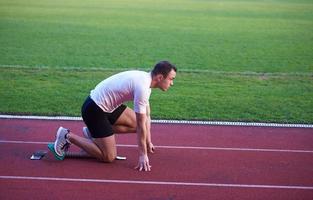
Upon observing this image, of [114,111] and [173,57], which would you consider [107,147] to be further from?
[173,57]

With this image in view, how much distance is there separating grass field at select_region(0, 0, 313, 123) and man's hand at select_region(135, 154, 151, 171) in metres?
2.62

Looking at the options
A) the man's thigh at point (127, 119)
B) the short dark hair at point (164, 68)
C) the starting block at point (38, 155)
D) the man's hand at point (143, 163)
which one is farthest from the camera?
the man's thigh at point (127, 119)

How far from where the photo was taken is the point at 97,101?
6438mm

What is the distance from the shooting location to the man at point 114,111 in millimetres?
6027

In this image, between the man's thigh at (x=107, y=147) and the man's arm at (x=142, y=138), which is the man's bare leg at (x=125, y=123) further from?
the man's arm at (x=142, y=138)

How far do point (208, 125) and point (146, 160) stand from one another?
2.40 meters

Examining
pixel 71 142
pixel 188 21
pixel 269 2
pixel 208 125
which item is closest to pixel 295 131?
pixel 208 125

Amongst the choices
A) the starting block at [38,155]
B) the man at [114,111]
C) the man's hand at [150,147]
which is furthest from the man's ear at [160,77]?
the starting block at [38,155]

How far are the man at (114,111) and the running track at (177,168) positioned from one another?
0.66ft

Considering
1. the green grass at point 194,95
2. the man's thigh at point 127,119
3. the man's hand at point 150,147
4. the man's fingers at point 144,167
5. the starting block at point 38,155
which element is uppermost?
the man's thigh at point 127,119

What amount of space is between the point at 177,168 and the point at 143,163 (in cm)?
50

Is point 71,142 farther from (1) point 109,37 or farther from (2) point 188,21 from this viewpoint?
(2) point 188,21

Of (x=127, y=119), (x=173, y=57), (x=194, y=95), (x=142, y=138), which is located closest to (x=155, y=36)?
(x=173, y=57)

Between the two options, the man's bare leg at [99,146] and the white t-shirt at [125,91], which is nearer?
the white t-shirt at [125,91]
